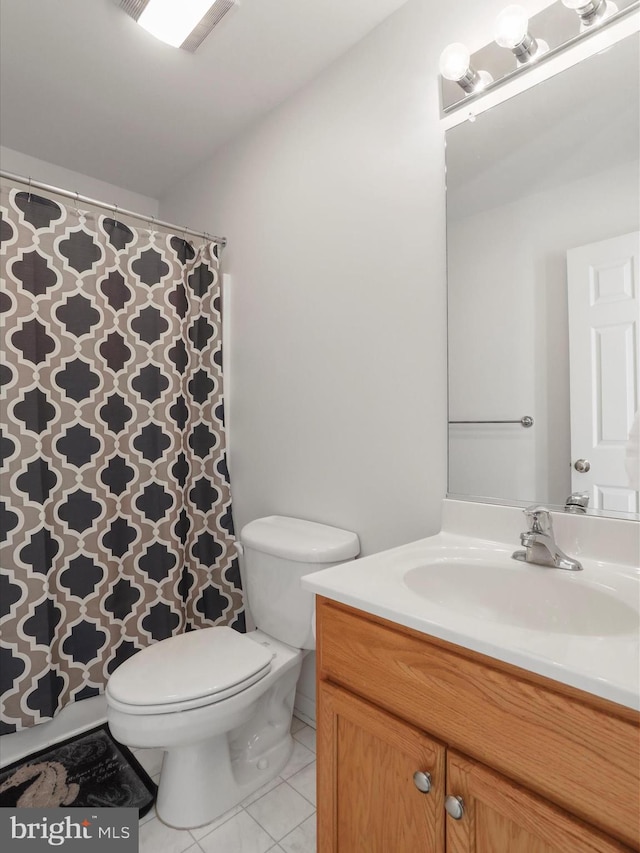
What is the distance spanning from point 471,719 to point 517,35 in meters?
1.43

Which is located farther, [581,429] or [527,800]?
[581,429]

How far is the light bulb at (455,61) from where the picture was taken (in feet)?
3.94

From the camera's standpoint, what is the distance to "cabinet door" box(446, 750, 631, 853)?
0.64 meters

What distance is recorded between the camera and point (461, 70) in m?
1.22

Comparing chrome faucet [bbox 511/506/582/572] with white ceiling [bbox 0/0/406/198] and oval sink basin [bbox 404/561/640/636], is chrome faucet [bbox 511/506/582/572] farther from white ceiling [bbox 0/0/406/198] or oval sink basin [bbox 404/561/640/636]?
white ceiling [bbox 0/0/406/198]

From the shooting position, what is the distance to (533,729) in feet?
2.22

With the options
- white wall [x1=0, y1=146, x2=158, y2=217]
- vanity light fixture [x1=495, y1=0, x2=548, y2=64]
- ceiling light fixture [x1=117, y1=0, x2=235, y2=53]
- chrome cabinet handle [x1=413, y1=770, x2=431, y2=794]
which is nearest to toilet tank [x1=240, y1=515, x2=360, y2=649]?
chrome cabinet handle [x1=413, y1=770, x2=431, y2=794]

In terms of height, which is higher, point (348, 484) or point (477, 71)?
point (477, 71)

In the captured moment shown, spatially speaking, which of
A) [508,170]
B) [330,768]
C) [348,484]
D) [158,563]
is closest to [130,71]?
[508,170]

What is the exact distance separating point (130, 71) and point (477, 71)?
1.22 meters

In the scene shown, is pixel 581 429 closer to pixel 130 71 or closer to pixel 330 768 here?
pixel 330 768

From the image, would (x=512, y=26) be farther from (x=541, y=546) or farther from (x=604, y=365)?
(x=541, y=546)

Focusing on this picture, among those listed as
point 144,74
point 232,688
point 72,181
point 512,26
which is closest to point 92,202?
point 144,74

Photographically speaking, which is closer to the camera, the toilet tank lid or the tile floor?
the tile floor
